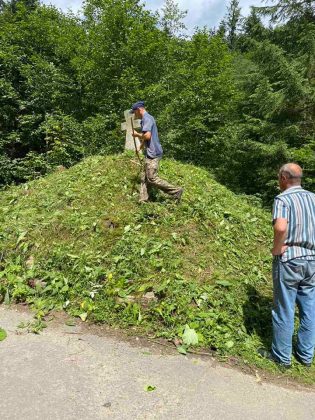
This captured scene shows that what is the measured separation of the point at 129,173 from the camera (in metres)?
7.99

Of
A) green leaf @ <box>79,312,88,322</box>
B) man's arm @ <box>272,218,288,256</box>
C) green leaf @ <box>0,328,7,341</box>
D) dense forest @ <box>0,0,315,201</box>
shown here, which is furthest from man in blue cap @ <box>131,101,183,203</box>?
dense forest @ <box>0,0,315,201</box>

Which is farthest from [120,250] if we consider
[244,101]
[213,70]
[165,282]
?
[213,70]

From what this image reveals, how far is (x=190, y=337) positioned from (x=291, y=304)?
1097 mm

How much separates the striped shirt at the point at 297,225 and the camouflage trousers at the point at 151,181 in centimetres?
288

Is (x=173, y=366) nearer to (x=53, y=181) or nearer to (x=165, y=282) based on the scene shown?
(x=165, y=282)

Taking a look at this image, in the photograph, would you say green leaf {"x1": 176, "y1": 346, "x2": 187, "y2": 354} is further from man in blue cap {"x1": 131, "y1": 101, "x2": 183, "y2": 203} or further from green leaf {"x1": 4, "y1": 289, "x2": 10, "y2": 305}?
man in blue cap {"x1": 131, "y1": 101, "x2": 183, "y2": 203}

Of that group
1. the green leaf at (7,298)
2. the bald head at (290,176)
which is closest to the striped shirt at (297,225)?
the bald head at (290,176)

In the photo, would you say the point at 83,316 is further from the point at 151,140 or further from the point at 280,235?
the point at 151,140

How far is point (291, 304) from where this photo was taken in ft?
12.2

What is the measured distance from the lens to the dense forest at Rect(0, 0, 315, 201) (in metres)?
10.6

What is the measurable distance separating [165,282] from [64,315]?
1.28 meters

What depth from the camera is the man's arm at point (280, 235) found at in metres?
3.64

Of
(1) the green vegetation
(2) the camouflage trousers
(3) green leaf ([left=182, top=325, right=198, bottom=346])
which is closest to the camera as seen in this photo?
(3) green leaf ([left=182, top=325, right=198, bottom=346])

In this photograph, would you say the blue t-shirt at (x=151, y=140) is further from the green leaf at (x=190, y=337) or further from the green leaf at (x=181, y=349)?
the green leaf at (x=181, y=349)
